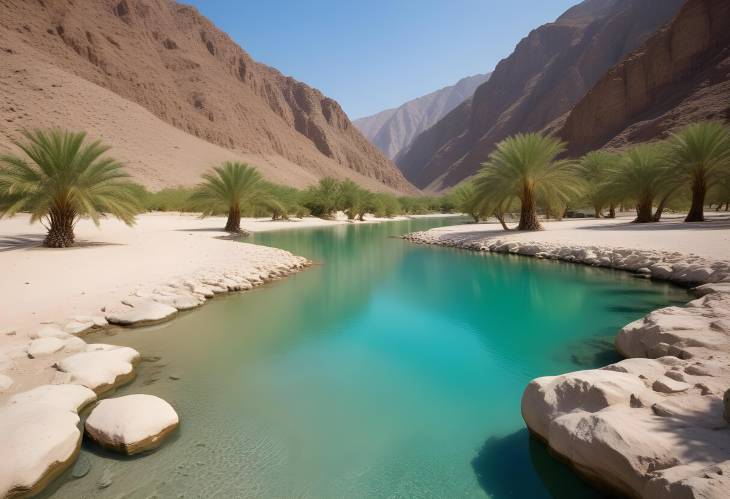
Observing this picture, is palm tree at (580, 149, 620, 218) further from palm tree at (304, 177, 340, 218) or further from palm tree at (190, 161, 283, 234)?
palm tree at (304, 177, 340, 218)

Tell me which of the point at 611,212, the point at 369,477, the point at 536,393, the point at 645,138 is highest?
the point at 645,138

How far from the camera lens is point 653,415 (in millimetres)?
2574

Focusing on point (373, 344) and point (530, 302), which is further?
point (530, 302)

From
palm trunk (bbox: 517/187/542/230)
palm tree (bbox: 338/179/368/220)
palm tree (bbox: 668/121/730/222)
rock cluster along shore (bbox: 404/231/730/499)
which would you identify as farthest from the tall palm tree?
palm tree (bbox: 338/179/368/220)

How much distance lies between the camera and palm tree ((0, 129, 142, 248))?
33.9 ft

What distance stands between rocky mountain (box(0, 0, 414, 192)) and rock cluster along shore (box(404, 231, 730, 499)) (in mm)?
47228

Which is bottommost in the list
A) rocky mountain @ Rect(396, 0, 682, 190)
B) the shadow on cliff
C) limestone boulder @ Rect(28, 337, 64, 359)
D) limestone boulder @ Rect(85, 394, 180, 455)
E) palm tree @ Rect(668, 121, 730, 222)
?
the shadow on cliff

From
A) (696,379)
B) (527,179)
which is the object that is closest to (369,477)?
(696,379)

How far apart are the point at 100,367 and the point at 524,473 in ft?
13.8

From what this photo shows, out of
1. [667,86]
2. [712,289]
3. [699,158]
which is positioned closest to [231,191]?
[712,289]

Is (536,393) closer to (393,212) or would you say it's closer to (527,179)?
(527,179)

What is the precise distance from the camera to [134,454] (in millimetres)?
3082

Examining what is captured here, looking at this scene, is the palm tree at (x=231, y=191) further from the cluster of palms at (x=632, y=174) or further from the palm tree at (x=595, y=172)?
the palm tree at (x=595, y=172)

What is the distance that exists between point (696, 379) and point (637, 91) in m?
71.7
